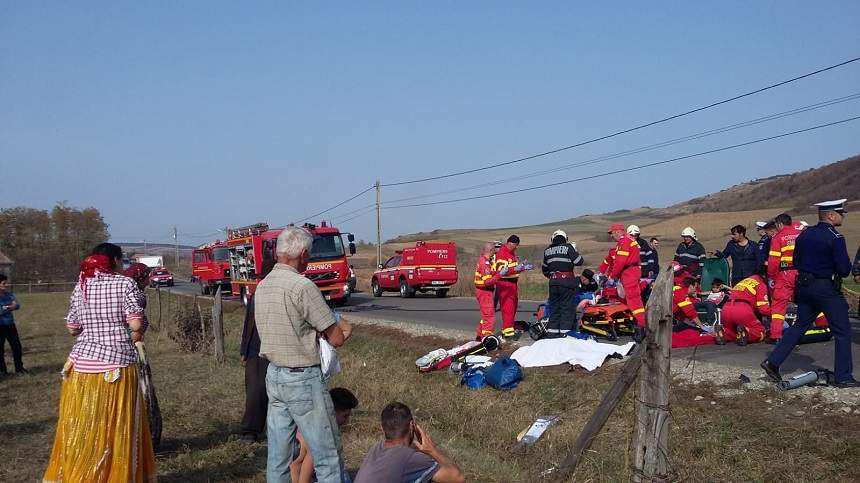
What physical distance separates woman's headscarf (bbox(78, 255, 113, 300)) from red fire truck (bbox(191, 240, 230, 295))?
3168cm

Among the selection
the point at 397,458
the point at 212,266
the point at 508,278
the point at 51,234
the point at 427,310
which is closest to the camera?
the point at 397,458

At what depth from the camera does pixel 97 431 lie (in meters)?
5.53

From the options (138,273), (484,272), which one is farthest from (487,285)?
(138,273)

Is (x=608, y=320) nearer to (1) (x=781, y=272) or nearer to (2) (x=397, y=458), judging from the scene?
(1) (x=781, y=272)

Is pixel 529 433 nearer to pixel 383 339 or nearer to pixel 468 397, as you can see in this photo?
pixel 468 397

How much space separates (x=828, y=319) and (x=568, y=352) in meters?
3.40

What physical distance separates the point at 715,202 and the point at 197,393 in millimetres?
73112

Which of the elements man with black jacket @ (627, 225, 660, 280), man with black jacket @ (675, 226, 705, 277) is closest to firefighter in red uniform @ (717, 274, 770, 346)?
man with black jacket @ (675, 226, 705, 277)

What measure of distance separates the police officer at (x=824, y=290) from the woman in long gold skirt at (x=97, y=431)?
19.6ft

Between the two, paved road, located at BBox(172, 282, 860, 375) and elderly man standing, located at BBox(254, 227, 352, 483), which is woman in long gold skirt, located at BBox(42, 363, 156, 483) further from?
paved road, located at BBox(172, 282, 860, 375)

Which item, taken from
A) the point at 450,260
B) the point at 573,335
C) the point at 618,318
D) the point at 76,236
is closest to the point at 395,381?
the point at 573,335

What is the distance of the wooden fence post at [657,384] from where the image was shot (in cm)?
506

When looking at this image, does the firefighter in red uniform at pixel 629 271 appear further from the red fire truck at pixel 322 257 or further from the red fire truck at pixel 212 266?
the red fire truck at pixel 212 266

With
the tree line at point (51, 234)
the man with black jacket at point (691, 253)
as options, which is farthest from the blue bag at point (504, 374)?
the tree line at point (51, 234)
